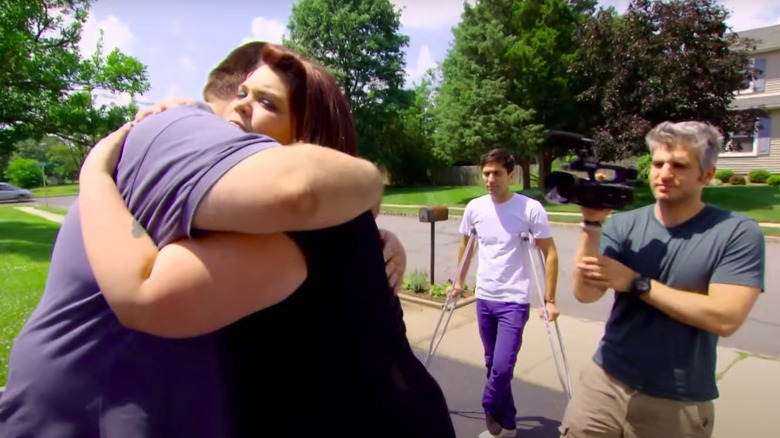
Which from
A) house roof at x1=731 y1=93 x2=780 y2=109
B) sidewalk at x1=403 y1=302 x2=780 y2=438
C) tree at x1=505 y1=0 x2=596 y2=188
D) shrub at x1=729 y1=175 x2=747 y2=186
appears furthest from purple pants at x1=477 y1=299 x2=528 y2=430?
house roof at x1=731 y1=93 x2=780 y2=109

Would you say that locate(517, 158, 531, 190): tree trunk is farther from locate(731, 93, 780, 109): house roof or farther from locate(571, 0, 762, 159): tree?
locate(731, 93, 780, 109): house roof

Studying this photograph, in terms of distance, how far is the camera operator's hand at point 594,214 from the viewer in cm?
221

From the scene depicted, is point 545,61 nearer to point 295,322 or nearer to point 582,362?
point 582,362

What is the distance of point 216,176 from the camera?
85 cm

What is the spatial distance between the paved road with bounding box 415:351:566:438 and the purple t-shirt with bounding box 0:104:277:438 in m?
3.27

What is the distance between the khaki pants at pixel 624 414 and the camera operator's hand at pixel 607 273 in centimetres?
47

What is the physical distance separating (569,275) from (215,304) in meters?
9.37

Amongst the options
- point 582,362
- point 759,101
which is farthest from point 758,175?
point 582,362

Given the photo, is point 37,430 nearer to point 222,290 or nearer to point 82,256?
point 82,256

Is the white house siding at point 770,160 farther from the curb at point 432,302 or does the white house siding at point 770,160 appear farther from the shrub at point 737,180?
the curb at point 432,302

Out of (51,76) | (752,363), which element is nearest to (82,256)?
(752,363)

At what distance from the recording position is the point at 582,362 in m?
5.02

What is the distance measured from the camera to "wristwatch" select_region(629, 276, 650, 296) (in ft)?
7.22

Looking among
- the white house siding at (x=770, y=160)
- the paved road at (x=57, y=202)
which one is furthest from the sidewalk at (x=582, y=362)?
the paved road at (x=57, y=202)
